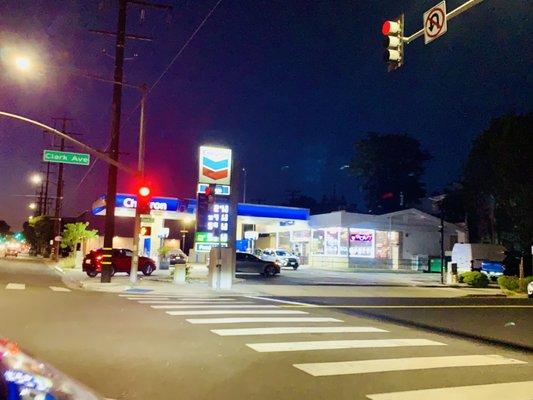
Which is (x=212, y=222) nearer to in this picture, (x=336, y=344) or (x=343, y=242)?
(x=336, y=344)

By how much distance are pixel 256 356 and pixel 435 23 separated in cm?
688

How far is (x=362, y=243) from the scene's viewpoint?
178 feet

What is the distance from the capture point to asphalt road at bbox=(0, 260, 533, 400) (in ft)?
24.1

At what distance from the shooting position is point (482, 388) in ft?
25.2

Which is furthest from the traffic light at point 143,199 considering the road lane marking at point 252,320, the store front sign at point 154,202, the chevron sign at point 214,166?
the store front sign at point 154,202

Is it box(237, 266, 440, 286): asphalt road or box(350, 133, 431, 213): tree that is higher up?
box(350, 133, 431, 213): tree

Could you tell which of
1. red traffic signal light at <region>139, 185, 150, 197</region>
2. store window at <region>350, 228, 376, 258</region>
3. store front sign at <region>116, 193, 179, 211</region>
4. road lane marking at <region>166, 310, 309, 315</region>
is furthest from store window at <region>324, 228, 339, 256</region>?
road lane marking at <region>166, 310, 309, 315</region>

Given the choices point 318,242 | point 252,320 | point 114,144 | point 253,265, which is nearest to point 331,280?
point 253,265

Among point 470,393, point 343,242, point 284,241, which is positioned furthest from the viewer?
point 284,241

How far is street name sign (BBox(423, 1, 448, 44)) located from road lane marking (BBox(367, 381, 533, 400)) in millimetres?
6226

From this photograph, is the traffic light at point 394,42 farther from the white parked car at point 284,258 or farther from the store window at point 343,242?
the store window at point 343,242

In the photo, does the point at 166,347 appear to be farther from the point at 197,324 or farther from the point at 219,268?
the point at 219,268

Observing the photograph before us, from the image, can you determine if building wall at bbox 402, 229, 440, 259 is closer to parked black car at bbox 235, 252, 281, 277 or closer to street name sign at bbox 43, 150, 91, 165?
parked black car at bbox 235, 252, 281, 277

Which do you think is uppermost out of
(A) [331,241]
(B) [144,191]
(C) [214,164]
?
(C) [214,164]
